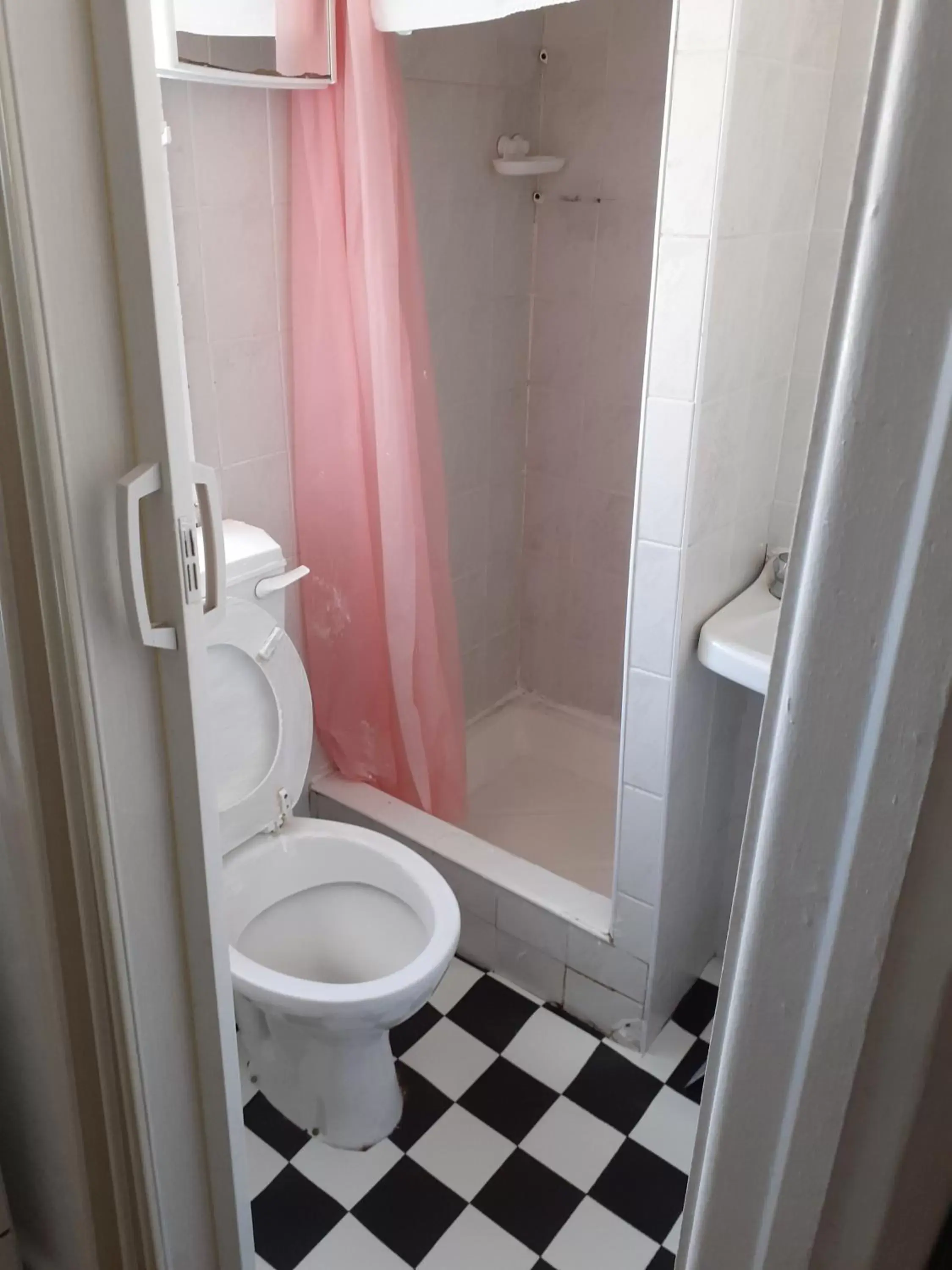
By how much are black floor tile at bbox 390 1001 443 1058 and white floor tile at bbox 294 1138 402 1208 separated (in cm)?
21

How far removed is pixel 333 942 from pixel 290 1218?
1.47ft

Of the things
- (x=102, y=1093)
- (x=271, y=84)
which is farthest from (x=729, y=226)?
(x=102, y=1093)

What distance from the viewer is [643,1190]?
5.52 feet

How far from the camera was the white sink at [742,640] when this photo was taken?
1.60 m

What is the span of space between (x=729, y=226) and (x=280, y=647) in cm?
98

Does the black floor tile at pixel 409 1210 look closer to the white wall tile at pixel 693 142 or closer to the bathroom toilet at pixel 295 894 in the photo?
the bathroom toilet at pixel 295 894

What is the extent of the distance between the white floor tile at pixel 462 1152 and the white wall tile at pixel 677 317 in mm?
1298

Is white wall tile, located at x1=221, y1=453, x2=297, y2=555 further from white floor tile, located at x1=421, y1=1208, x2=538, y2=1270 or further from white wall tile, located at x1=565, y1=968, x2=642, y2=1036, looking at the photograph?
white floor tile, located at x1=421, y1=1208, x2=538, y2=1270

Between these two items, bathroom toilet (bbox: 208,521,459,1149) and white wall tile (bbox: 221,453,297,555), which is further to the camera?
white wall tile (bbox: 221,453,297,555)

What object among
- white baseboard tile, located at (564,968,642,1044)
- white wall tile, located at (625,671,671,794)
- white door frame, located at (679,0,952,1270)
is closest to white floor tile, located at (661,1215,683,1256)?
white baseboard tile, located at (564,968,642,1044)

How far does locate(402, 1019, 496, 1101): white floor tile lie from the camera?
6.18 feet

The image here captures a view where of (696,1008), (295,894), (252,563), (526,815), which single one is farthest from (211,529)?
(526,815)

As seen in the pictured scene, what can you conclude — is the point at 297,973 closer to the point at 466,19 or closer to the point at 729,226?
the point at 729,226

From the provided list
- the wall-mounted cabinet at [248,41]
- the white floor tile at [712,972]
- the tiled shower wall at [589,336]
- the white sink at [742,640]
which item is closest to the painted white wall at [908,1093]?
the white sink at [742,640]
